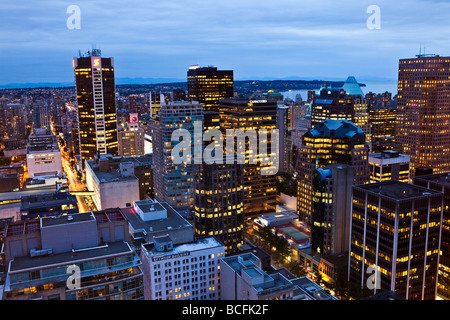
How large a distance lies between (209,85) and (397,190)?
53128 millimetres

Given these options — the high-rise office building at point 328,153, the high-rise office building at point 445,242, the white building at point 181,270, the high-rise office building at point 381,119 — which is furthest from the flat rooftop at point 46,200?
the high-rise office building at point 381,119

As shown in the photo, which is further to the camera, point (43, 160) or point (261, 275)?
point (43, 160)

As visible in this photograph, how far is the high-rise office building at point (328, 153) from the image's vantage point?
174ft

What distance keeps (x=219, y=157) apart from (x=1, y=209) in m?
27.0

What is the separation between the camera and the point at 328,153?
56938 millimetres

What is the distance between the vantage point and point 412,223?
33.8 m

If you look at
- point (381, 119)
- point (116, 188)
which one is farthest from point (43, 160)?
point (381, 119)

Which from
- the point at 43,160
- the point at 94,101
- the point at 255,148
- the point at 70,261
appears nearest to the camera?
the point at 70,261

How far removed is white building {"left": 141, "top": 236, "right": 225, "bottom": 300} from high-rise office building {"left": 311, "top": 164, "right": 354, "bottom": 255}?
15844 mm

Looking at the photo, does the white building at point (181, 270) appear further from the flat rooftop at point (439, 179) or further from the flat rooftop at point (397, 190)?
the flat rooftop at point (439, 179)

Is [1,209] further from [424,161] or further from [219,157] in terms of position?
[424,161]

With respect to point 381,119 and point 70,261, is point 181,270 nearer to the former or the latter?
point 70,261
